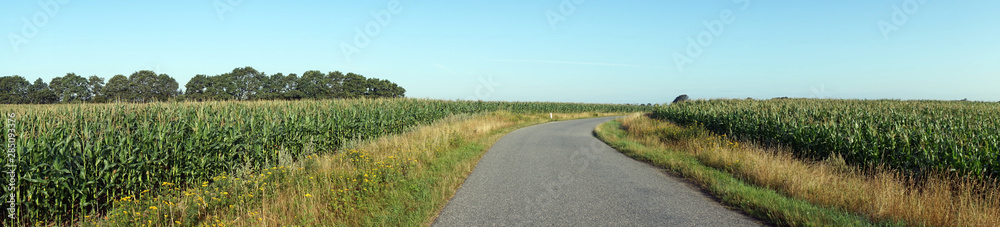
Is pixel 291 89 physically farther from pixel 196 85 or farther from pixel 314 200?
pixel 314 200

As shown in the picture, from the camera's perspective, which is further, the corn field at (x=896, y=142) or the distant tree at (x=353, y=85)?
the distant tree at (x=353, y=85)

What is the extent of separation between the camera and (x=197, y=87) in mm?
61969

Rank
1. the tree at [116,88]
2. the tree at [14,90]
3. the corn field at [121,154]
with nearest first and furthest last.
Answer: the corn field at [121,154] → the tree at [14,90] → the tree at [116,88]

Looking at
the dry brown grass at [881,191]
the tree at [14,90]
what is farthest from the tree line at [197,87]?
the dry brown grass at [881,191]

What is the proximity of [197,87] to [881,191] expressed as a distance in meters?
77.5

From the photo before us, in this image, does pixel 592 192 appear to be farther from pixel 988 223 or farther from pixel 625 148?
pixel 625 148

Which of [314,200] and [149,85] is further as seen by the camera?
[149,85]

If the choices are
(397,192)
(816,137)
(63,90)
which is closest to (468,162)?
(397,192)

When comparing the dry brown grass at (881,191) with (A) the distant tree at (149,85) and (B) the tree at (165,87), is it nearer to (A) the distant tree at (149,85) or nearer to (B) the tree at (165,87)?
(A) the distant tree at (149,85)

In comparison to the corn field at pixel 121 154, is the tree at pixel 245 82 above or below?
above

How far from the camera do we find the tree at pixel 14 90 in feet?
154

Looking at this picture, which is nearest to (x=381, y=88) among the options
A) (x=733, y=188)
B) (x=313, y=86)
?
(x=313, y=86)

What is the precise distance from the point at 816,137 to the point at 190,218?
45.7ft

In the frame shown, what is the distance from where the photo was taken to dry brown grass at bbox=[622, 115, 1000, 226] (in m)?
5.14
